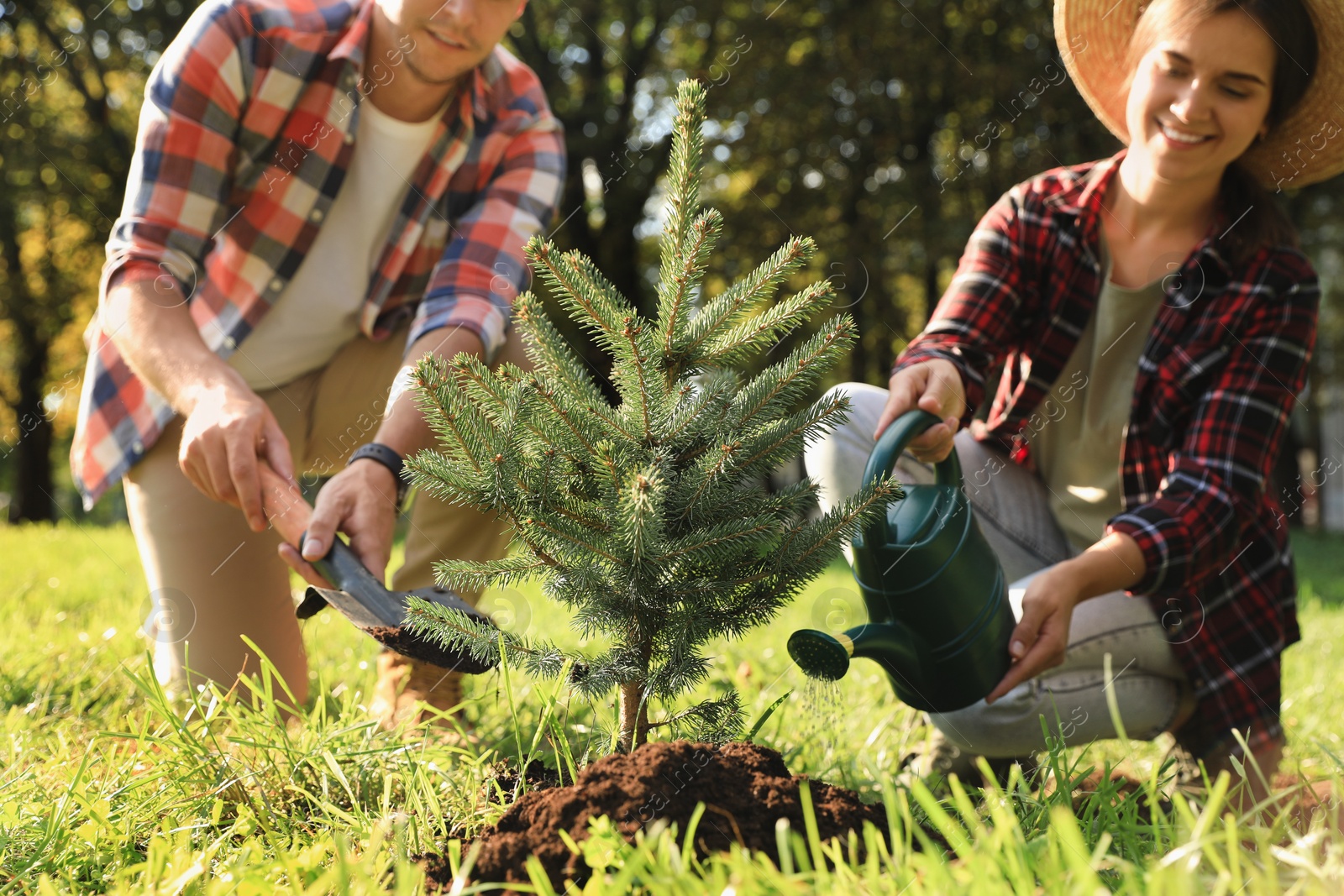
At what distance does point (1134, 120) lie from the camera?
2.42 meters

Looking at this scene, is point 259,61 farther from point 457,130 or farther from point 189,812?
point 189,812

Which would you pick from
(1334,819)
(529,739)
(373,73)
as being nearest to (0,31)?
(373,73)

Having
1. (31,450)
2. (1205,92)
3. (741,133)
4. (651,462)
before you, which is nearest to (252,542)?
(651,462)

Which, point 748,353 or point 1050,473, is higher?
point 748,353

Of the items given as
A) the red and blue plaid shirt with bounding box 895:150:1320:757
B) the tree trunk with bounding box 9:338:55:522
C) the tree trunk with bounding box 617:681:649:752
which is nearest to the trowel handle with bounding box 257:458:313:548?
the tree trunk with bounding box 617:681:649:752

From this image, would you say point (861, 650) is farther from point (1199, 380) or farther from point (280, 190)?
point (280, 190)

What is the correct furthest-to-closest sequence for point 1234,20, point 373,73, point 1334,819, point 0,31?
point 0,31, point 373,73, point 1234,20, point 1334,819

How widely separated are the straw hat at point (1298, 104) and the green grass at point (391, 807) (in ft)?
5.14

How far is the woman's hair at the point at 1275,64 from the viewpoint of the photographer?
2256 millimetres

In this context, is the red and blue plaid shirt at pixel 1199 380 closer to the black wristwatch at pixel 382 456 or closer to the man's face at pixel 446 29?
the black wristwatch at pixel 382 456

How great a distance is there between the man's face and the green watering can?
4.64 feet

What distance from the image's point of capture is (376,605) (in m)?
1.63

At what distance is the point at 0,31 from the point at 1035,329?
15.6 meters

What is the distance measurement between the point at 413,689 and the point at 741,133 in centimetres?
1076
